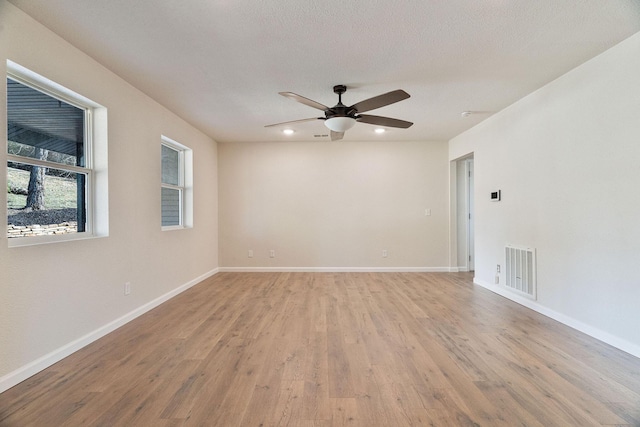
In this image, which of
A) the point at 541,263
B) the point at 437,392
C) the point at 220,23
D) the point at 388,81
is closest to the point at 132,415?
the point at 437,392

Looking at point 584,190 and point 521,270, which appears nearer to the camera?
point 584,190

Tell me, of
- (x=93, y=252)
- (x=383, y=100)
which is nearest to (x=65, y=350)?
(x=93, y=252)

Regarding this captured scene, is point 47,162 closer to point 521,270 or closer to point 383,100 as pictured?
point 383,100

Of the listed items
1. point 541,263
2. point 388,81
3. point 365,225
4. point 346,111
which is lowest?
point 541,263

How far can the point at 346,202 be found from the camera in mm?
5422

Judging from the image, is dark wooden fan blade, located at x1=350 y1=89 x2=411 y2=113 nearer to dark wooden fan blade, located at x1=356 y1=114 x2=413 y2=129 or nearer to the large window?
dark wooden fan blade, located at x1=356 y1=114 x2=413 y2=129

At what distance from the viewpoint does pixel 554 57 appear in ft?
8.13

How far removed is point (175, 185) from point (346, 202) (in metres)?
2.90

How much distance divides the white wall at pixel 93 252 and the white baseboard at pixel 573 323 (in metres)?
4.34

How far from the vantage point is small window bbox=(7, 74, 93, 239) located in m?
1.96

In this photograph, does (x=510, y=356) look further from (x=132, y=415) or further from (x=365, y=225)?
(x=365, y=225)

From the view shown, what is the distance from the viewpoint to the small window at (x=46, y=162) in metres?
1.96

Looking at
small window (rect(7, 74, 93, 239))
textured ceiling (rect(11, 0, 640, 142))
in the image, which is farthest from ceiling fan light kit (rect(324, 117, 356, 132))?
small window (rect(7, 74, 93, 239))

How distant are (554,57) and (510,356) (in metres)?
2.53
